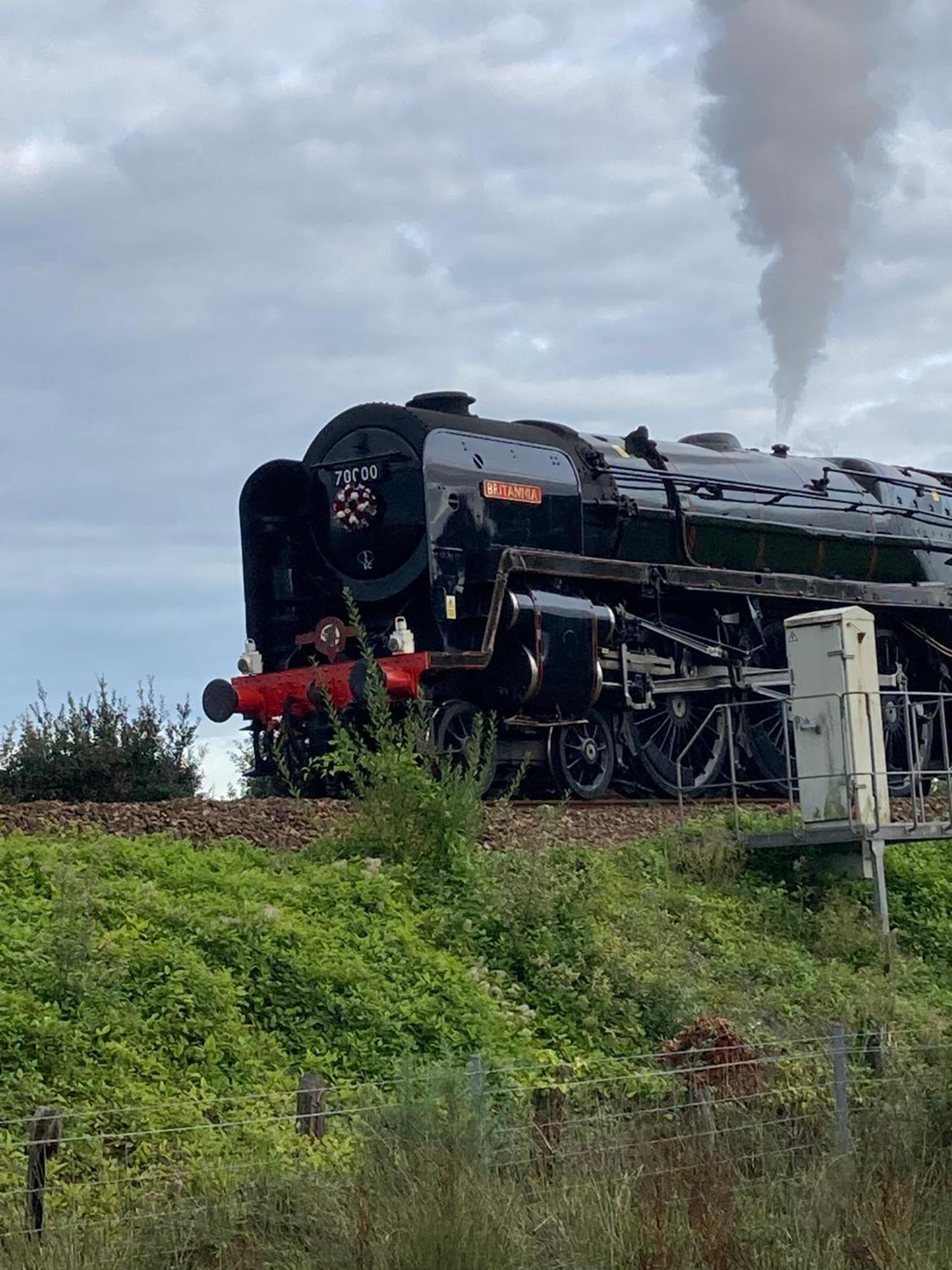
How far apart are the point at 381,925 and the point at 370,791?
1.55m

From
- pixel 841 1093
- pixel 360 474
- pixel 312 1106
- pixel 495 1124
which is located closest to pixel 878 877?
pixel 841 1093

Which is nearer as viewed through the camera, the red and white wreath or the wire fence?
the wire fence

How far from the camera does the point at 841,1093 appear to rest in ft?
27.2

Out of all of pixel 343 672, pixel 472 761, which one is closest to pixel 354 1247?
pixel 472 761

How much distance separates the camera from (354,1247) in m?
6.49

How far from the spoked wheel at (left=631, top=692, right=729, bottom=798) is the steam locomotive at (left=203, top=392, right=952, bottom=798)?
3 cm

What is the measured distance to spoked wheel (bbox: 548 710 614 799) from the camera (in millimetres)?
16000

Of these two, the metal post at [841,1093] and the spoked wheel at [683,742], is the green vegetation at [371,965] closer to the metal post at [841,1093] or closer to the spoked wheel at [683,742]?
the metal post at [841,1093]

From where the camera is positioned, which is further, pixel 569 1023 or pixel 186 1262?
pixel 569 1023

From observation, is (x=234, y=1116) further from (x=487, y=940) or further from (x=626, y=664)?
(x=626, y=664)

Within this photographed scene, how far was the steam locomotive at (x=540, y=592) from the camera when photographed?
1555cm

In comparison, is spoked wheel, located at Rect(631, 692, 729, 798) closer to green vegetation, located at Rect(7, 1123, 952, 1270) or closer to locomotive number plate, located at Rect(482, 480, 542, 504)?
locomotive number plate, located at Rect(482, 480, 542, 504)

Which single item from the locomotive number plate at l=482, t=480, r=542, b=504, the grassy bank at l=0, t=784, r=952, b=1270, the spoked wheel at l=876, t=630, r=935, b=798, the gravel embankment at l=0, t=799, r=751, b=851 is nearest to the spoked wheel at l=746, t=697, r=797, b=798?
the spoked wheel at l=876, t=630, r=935, b=798

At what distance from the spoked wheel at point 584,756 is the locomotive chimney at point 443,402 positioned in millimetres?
3017
